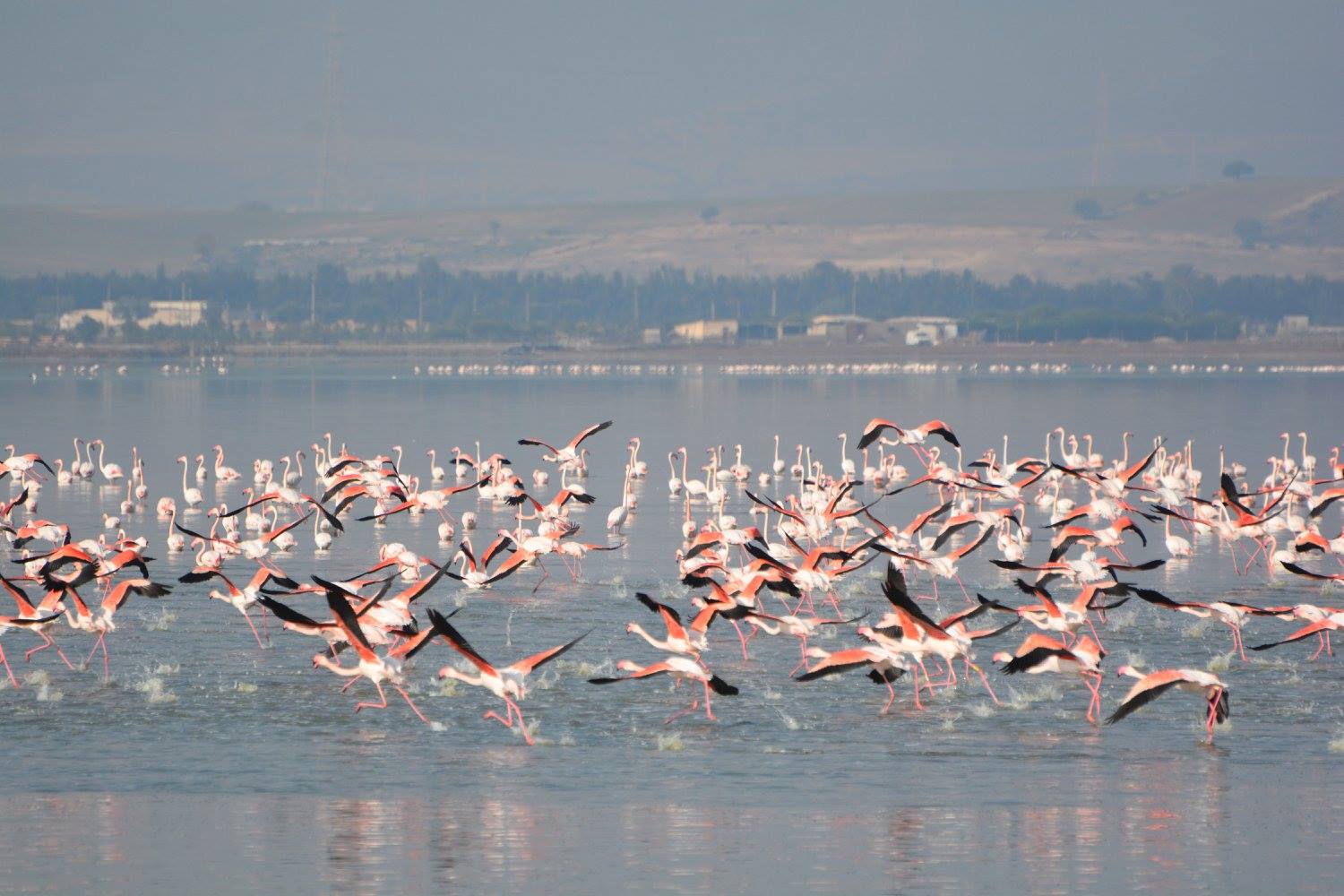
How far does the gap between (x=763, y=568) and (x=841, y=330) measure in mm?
173545

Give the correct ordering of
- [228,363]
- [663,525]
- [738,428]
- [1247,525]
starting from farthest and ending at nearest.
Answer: [228,363] → [738,428] → [663,525] → [1247,525]

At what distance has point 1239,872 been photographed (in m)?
11.3

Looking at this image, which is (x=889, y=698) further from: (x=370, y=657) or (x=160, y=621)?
(x=160, y=621)

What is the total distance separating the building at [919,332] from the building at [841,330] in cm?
231

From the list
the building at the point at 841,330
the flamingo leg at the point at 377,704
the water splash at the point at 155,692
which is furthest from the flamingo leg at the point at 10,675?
the building at the point at 841,330

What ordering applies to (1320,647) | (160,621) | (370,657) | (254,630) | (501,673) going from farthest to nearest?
(160,621), (254,630), (1320,647), (370,657), (501,673)

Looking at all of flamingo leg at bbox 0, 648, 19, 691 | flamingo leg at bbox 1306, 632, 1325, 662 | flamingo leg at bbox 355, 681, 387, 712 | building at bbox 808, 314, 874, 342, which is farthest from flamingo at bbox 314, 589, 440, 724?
building at bbox 808, 314, 874, 342

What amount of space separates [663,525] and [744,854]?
17.0m

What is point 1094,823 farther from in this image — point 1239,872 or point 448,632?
point 448,632

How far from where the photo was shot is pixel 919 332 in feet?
611

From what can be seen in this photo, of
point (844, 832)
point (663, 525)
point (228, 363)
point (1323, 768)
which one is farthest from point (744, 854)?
point (228, 363)

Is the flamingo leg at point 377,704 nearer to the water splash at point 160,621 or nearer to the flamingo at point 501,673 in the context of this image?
the flamingo at point 501,673

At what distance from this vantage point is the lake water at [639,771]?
37.4ft

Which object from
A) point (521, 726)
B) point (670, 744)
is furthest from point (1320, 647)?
point (521, 726)
